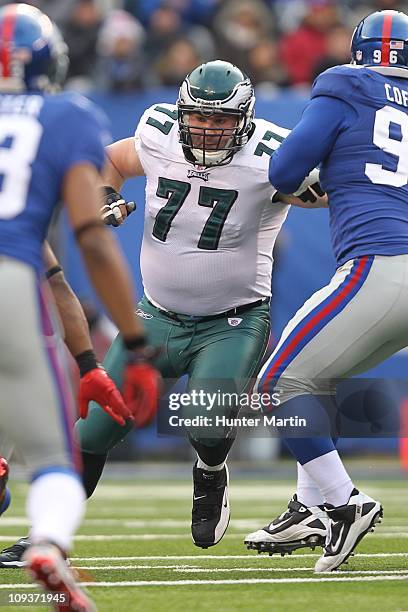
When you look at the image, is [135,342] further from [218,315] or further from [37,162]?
[218,315]

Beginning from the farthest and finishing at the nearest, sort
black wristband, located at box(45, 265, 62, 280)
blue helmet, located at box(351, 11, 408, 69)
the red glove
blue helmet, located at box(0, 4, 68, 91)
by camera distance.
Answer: blue helmet, located at box(351, 11, 408, 69) → black wristband, located at box(45, 265, 62, 280) → the red glove → blue helmet, located at box(0, 4, 68, 91)

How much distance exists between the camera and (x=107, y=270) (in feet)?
11.3

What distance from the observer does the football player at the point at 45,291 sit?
3.35 meters

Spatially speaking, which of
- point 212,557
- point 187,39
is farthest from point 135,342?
point 187,39

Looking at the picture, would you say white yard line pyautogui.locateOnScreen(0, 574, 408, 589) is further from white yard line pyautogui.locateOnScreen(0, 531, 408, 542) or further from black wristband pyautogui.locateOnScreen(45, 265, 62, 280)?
white yard line pyautogui.locateOnScreen(0, 531, 408, 542)

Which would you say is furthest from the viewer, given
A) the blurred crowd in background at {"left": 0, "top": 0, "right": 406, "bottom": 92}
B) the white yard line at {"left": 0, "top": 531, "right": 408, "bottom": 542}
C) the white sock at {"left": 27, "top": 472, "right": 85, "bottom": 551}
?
the blurred crowd in background at {"left": 0, "top": 0, "right": 406, "bottom": 92}

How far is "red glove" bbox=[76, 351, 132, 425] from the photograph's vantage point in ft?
12.3

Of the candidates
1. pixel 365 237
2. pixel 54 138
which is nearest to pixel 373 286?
pixel 365 237

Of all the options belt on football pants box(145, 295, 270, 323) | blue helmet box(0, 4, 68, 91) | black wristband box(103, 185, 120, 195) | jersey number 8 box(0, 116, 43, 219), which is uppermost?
black wristband box(103, 185, 120, 195)

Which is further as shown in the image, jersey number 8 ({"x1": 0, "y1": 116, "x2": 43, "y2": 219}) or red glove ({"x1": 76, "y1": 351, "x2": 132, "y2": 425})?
red glove ({"x1": 76, "y1": 351, "x2": 132, "y2": 425})

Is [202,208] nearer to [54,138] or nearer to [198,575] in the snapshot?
[198,575]

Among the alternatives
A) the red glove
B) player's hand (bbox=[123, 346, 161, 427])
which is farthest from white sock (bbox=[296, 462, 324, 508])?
player's hand (bbox=[123, 346, 161, 427])

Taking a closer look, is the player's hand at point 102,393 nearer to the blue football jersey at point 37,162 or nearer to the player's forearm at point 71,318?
the player's forearm at point 71,318

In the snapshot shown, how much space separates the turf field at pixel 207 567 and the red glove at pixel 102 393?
533 mm
